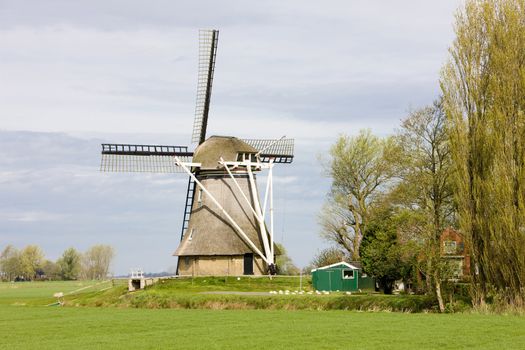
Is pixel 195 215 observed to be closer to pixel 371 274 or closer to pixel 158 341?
pixel 371 274

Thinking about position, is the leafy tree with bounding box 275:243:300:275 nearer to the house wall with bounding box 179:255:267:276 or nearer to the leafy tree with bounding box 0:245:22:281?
the house wall with bounding box 179:255:267:276

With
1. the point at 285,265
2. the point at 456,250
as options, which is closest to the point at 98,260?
the point at 285,265

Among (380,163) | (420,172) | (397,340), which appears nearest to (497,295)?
(420,172)

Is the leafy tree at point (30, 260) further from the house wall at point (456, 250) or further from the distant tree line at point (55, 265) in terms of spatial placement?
the house wall at point (456, 250)

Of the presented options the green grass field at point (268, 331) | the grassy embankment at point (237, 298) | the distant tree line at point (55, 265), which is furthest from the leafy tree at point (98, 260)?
the green grass field at point (268, 331)

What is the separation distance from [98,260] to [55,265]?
18.4 meters

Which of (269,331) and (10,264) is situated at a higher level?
(10,264)

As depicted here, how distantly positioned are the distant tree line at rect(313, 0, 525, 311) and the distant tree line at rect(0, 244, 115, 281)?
112351mm

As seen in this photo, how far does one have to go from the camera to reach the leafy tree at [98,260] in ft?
501

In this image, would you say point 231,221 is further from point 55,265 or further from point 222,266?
point 55,265

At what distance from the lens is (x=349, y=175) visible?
6494 centimetres

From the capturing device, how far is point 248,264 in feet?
200

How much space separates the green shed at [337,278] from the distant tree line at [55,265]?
9499cm

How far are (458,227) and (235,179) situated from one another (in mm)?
23863
